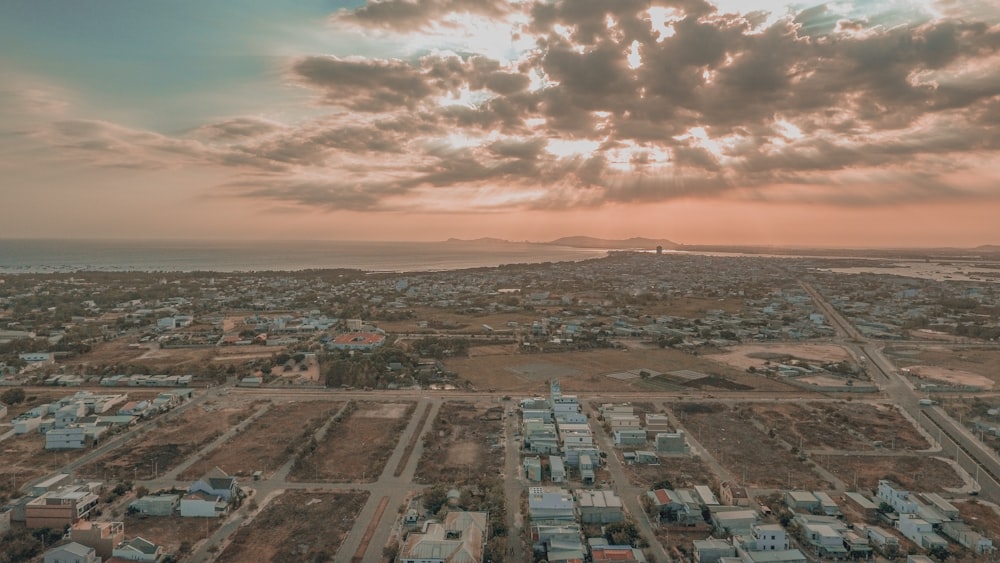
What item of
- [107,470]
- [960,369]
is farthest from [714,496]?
[960,369]

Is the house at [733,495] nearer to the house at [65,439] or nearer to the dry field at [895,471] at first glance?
the dry field at [895,471]

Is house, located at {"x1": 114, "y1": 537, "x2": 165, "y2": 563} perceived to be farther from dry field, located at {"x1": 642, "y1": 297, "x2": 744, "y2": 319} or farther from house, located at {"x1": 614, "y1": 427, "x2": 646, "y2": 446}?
dry field, located at {"x1": 642, "y1": 297, "x2": 744, "y2": 319}

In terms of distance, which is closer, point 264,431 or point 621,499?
point 621,499

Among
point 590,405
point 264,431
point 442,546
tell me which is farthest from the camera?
point 590,405

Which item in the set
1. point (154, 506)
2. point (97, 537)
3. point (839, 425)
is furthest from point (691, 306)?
point (97, 537)

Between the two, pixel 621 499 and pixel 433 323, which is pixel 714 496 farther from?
pixel 433 323

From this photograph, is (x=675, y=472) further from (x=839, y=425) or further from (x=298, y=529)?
(x=298, y=529)

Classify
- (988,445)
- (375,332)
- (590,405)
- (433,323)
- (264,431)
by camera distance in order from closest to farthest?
(988,445), (264,431), (590,405), (375,332), (433,323)

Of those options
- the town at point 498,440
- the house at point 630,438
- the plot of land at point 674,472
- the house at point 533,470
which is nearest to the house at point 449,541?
the town at point 498,440
